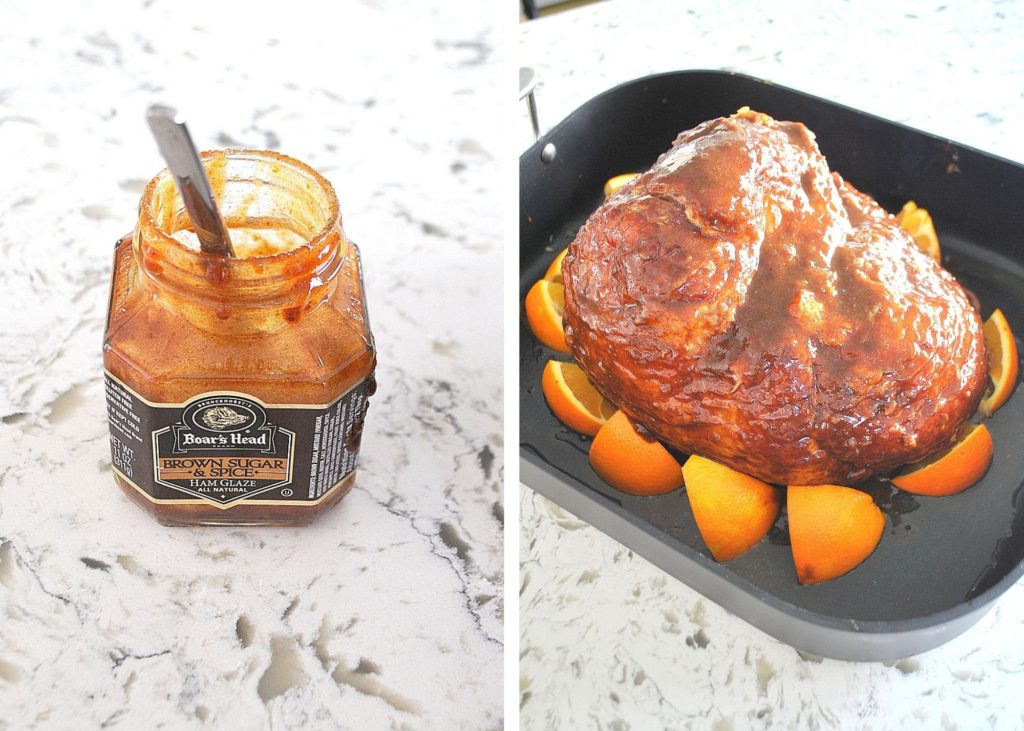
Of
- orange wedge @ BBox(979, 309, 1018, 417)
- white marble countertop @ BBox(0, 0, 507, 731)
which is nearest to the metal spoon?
white marble countertop @ BBox(0, 0, 507, 731)

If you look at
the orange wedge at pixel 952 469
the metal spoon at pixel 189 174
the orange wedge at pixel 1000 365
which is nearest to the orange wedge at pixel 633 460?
the orange wedge at pixel 952 469

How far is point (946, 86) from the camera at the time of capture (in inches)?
71.1

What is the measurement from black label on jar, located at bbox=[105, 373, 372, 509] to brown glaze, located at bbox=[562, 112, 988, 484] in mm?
328

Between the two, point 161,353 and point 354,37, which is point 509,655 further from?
point 354,37

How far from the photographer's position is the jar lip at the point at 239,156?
2.87 feet

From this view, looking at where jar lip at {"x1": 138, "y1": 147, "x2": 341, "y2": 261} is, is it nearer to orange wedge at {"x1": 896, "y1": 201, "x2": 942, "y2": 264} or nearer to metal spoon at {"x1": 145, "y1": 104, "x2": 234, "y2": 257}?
metal spoon at {"x1": 145, "y1": 104, "x2": 234, "y2": 257}

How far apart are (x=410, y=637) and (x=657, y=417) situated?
0.37 metres

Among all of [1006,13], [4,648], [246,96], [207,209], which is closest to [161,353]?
[207,209]

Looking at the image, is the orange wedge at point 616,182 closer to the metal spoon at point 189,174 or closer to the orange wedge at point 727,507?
the orange wedge at point 727,507

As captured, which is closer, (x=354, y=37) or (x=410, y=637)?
(x=410, y=637)

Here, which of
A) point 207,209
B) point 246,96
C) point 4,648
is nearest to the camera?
point 207,209

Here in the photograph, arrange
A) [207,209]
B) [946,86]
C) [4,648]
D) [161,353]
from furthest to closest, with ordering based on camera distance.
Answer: [946,86] < [4,648] < [161,353] < [207,209]

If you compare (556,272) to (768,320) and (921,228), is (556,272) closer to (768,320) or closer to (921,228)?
(768,320)

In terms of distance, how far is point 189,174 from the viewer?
0.76 meters
